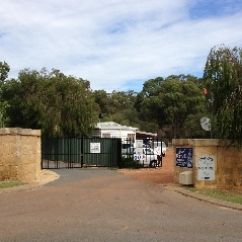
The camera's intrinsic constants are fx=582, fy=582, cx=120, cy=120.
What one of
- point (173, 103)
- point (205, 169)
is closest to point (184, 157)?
point (205, 169)

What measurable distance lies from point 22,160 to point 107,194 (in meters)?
5.60

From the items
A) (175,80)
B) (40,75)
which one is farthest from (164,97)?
(40,75)

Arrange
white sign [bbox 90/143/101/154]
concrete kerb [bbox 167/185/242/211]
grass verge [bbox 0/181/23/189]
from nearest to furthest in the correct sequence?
concrete kerb [bbox 167/185/242/211]
grass verge [bbox 0/181/23/189]
white sign [bbox 90/143/101/154]

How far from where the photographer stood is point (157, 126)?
332 ft

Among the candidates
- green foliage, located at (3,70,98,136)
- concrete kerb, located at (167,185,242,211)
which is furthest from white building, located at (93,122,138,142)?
concrete kerb, located at (167,185,242,211)

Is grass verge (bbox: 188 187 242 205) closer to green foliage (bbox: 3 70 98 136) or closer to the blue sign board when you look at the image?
the blue sign board

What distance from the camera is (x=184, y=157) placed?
Result: 76.7 ft

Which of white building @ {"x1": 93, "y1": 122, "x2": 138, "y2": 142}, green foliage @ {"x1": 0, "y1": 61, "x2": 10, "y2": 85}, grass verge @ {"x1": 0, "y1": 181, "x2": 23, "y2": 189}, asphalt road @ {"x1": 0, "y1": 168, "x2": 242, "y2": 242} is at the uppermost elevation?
green foliage @ {"x1": 0, "y1": 61, "x2": 10, "y2": 85}

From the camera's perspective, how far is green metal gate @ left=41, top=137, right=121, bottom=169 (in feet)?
125

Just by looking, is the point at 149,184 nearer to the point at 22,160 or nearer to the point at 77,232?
the point at 22,160

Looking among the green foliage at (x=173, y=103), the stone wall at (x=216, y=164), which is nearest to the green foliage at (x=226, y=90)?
the stone wall at (x=216, y=164)

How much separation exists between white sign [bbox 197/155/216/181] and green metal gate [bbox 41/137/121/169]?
1595 cm

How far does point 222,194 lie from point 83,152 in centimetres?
1906

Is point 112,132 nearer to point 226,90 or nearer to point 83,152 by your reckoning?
point 83,152
